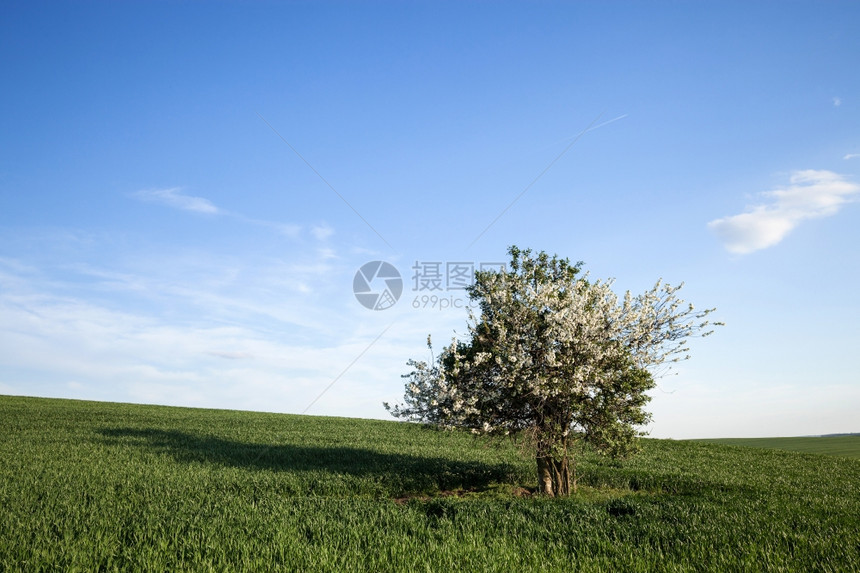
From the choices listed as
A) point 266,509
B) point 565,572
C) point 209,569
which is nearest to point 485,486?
point 266,509

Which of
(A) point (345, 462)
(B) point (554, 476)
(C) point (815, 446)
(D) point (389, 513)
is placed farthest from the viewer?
(C) point (815, 446)

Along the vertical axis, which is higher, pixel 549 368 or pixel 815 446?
pixel 549 368

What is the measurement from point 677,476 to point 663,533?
47.4ft

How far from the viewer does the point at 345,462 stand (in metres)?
24.5

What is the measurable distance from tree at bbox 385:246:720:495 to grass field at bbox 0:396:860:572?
2221 mm

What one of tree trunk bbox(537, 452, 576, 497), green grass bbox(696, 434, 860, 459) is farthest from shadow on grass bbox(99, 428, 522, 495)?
green grass bbox(696, 434, 860, 459)

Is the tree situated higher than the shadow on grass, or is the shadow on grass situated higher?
the tree

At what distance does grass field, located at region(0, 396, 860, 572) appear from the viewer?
9719 millimetres

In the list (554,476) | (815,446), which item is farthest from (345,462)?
(815,446)

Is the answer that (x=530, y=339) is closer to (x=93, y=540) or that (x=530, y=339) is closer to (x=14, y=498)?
(x=93, y=540)

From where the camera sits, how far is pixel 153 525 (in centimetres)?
1182

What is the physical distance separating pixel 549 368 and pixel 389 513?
695 cm

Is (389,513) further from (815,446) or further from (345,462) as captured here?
(815,446)

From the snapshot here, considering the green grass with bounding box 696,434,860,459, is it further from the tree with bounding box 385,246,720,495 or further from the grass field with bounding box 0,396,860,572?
the tree with bounding box 385,246,720,495
